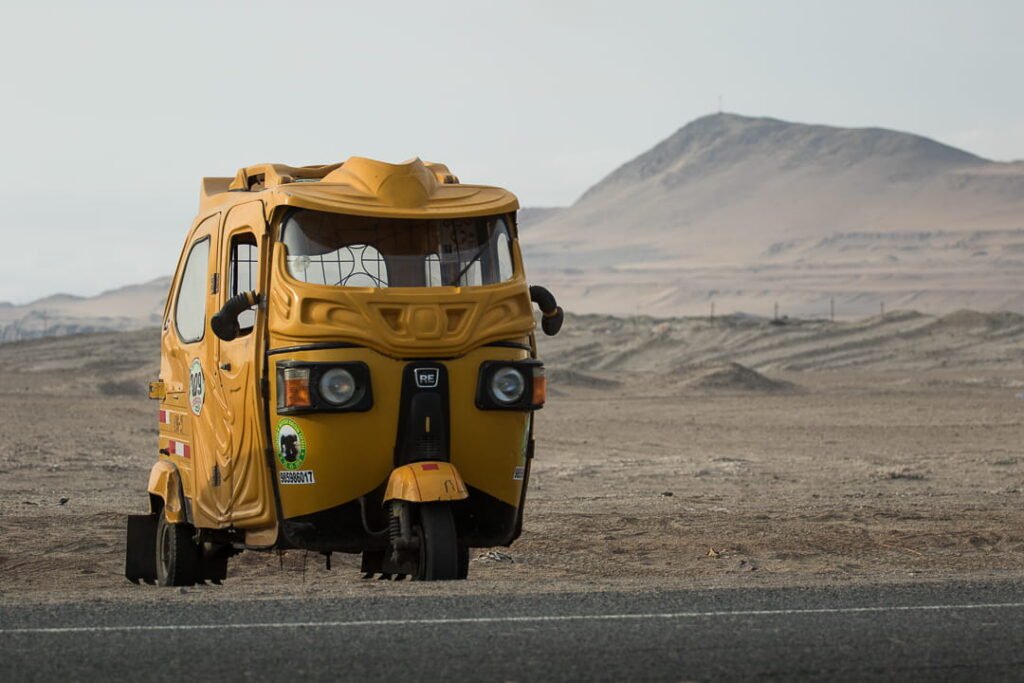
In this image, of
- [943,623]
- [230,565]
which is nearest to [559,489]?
[230,565]

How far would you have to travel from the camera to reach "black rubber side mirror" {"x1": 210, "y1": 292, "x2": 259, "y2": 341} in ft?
33.7

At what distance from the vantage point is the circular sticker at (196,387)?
1123 cm

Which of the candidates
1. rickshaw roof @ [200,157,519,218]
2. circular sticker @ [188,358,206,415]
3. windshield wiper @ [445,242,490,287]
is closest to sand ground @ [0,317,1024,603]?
circular sticker @ [188,358,206,415]

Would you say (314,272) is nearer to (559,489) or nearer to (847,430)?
(559,489)

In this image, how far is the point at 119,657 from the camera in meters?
7.48

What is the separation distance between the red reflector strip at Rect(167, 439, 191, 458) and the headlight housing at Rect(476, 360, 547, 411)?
2.51m

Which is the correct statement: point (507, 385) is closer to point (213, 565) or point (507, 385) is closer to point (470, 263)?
point (470, 263)

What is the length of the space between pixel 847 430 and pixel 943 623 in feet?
82.4

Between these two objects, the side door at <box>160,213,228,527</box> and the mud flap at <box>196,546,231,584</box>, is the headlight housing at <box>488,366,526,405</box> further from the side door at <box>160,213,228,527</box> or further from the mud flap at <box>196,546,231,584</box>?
the mud flap at <box>196,546,231,584</box>

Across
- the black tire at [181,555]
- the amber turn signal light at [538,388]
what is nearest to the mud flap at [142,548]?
the black tire at [181,555]

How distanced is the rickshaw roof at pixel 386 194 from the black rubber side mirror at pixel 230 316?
2.07ft

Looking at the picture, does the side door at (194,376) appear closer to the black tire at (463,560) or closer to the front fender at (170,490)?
the front fender at (170,490)

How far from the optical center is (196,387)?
1138 centimetres

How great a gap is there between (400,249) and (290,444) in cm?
153
